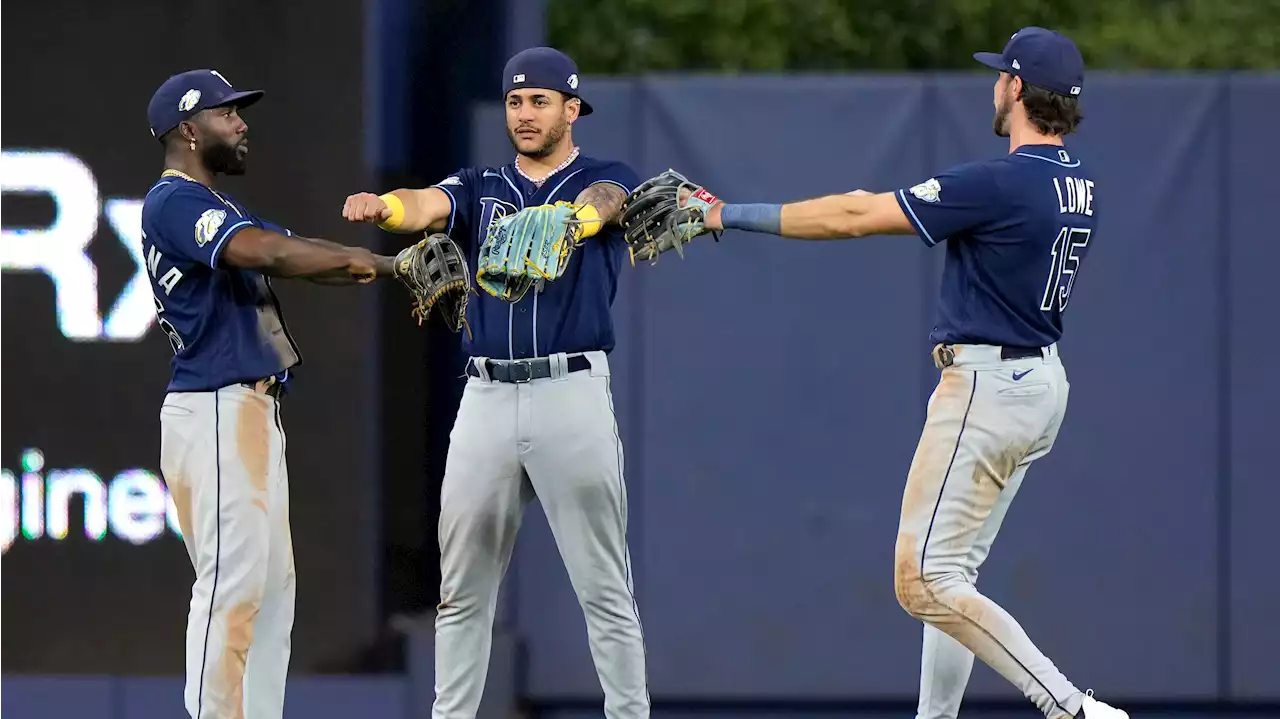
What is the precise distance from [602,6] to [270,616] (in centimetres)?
973

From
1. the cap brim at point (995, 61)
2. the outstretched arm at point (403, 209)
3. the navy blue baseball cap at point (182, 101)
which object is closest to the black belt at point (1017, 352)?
the cap brim at point (995, 61)

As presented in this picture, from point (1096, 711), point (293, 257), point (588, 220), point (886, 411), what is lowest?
point (1096, 711)

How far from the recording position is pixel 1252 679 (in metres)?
6.42

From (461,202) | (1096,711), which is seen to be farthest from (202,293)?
(1096,711)

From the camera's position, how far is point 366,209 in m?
4.89

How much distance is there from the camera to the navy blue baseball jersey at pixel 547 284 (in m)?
4.98

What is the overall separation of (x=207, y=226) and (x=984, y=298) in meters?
2.16

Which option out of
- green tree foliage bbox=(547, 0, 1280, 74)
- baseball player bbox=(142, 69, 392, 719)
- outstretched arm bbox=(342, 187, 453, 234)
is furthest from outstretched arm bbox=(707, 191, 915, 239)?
green tree foliage bbox=(547, 0, 1280, 74)

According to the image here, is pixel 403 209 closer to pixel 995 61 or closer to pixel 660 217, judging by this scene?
pixel 660 217

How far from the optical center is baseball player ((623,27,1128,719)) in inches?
191

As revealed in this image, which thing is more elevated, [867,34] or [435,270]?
[867,34]

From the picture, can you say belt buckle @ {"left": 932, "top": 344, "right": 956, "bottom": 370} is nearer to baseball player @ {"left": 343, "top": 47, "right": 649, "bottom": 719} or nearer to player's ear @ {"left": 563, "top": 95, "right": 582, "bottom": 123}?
baseball player @ {"left": 343, "top": 47, "right": 649, "bottom": 719}

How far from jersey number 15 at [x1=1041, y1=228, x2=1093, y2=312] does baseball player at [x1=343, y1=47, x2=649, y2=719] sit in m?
1.23

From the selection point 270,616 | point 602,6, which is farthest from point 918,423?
point 602,6
